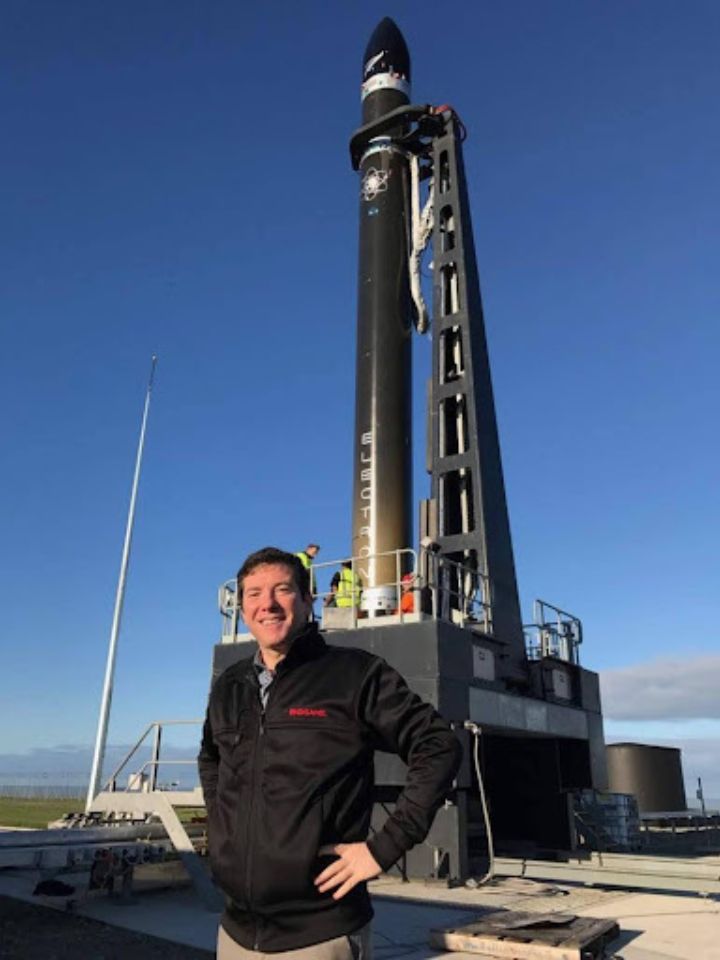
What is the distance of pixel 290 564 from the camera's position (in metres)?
3.51

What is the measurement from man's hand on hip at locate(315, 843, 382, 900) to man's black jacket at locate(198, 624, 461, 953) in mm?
33

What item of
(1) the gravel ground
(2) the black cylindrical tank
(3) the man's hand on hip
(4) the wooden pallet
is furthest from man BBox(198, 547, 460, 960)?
(2) the black cylindrical tank

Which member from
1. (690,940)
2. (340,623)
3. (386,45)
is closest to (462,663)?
(340,623)

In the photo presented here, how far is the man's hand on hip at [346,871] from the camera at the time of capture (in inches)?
114

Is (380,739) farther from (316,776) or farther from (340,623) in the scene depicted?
(340,623)

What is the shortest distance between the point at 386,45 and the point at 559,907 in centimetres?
2169

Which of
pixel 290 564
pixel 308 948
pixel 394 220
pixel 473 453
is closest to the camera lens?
pixel 308 948

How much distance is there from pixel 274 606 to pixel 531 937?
685cm

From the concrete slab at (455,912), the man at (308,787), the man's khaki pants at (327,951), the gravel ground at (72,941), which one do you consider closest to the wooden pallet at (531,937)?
the concrete slab at (455,912)

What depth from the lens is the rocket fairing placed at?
17.6 meters

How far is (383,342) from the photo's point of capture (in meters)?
19.3

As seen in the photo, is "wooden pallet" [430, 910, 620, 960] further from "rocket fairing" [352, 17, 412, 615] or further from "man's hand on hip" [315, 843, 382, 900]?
"rocket fairing" [352, 17, 412, 615]

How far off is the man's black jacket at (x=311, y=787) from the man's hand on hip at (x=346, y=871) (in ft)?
0.11

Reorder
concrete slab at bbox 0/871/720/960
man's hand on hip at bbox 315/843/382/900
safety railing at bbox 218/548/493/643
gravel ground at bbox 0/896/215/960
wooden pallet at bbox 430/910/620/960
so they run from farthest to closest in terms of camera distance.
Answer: safety railing at bbox 218/548/493/643, concrete slab at bbox 0/871/720/960, gravel ground at bbox 0/896/215/960, wooden pallet at bbox 430/910/620/960, man's hand on hip at bbox 315/843/382/900
